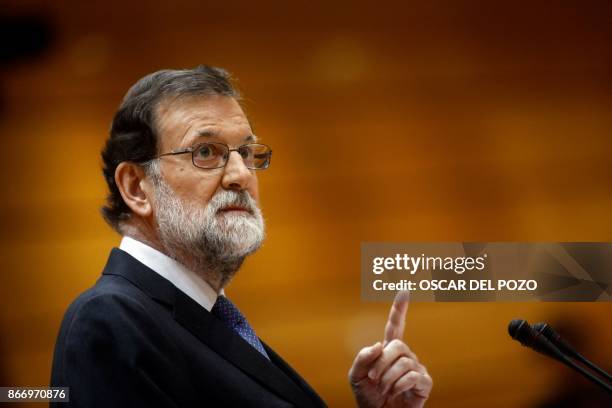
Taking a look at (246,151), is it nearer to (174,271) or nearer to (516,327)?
(174,271)

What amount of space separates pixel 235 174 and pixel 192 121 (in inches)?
6.4

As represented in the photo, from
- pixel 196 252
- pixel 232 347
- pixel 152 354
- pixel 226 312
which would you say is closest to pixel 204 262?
pixel 196 252

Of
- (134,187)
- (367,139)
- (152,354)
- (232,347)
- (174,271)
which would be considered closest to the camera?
(152,354)

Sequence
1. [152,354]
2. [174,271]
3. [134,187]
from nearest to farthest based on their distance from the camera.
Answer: [152,354] < [174,271] < [134,187]

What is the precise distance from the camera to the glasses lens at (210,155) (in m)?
1.74

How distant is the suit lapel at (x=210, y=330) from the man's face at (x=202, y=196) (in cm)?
12

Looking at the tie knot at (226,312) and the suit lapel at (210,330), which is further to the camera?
the tie knot at (226,312)

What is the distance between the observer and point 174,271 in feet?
5.64

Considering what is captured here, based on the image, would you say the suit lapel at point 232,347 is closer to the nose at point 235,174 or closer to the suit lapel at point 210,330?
the suit lapel at point 210,330

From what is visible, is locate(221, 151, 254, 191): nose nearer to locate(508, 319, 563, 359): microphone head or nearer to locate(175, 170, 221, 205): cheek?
locate(175, 170, 221, 205): cheek

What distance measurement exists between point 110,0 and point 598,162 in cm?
183

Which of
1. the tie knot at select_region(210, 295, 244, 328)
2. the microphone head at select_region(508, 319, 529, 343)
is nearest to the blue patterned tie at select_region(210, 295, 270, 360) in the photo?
the tie knot at select_region(210, 295, 244, 328)

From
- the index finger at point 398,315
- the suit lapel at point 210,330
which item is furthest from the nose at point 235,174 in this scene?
the index finger at point 398,315

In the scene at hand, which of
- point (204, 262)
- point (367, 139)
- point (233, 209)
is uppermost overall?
point (367, 139)
